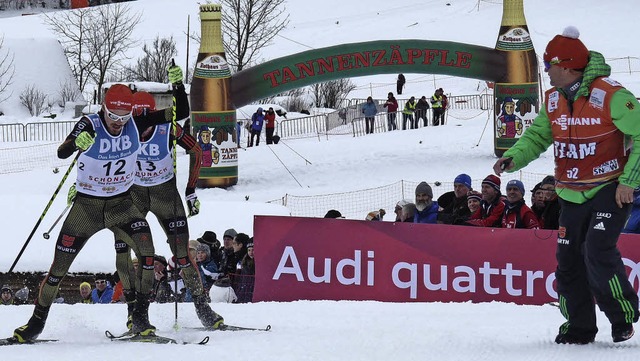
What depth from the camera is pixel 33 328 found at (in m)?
7.52

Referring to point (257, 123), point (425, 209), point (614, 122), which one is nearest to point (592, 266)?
point (614, 122)

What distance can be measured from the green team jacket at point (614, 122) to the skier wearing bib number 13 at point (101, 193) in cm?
267

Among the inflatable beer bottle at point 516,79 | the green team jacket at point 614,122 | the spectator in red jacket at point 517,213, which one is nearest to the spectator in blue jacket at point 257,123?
the inflatable beer bottle at point 516,79

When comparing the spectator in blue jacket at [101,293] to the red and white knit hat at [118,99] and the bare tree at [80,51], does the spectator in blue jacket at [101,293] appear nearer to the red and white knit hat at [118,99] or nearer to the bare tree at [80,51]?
the red and white knit hat at [118,99]

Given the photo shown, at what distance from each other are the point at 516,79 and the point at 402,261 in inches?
616

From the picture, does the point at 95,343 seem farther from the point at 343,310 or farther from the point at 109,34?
the point at 109,34

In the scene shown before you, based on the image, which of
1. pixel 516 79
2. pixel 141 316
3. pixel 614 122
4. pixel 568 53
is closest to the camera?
pixel 614 122

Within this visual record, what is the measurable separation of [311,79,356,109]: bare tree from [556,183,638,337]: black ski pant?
125ft

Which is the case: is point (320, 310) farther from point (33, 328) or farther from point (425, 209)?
point (33, 328)

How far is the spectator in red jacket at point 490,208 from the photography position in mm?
10445

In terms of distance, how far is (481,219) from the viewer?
1055cm

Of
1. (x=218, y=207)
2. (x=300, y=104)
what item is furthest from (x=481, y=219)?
(x=300, y=104)

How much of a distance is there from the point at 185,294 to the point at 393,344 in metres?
5.17

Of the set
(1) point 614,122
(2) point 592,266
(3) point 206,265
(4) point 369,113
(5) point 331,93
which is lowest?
(3) point 206,265
